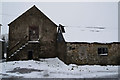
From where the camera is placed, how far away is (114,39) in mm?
25156

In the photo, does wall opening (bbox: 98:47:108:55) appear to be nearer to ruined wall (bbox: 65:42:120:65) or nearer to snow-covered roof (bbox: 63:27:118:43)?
ruined wall (bbox: 65:42:120:65)

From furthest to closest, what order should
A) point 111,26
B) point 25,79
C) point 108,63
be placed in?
point 111,26, point 108,63, point 25,79

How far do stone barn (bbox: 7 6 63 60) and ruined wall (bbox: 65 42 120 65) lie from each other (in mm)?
6695

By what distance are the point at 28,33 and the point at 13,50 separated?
3.29m

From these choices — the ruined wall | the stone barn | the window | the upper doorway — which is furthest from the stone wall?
the window

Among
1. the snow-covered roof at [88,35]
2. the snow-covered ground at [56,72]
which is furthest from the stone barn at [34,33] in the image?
the snow-covered ground at [56,72]

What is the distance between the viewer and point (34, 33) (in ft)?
98.0

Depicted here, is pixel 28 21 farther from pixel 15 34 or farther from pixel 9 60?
pixel 9 60

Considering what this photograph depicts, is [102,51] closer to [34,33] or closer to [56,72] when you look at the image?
[56,72]

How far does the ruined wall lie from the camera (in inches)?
926

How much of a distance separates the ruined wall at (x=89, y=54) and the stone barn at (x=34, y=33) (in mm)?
6695

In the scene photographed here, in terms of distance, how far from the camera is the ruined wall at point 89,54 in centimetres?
2352

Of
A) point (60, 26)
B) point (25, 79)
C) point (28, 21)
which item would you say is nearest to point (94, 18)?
point (60, 26)

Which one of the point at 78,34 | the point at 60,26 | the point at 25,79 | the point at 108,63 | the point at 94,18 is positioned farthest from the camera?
the point at 94,18
